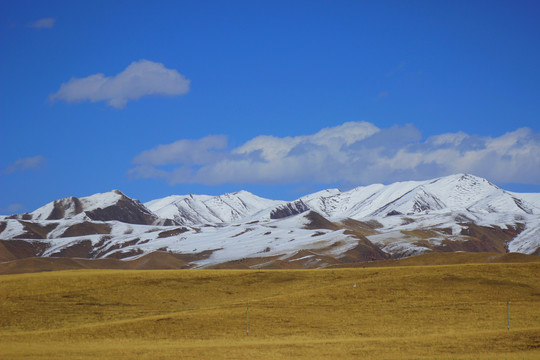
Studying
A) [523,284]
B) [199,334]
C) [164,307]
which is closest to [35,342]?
[199,334]

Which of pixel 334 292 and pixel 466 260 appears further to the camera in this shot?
pixel 466 260

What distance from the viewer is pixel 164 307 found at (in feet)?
225

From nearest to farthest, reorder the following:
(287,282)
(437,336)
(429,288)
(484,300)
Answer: (437,336)
(484,300)
(429,288)
(287,282)

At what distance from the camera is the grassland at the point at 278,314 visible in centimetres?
4650

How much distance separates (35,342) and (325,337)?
2295cm

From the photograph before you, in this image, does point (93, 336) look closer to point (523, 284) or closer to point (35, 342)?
point (35, 342)

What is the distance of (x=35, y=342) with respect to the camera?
170ft

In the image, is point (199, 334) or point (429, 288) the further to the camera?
point (429, 288)

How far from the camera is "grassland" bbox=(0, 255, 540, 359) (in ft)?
153

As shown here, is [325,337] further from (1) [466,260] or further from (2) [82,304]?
(1) [466,260]

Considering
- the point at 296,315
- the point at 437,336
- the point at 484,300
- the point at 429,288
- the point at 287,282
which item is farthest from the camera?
the point at 287,282

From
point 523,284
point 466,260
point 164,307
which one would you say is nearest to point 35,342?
point 164,307

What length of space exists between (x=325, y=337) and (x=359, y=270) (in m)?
32.9

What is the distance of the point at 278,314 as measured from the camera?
62000 millimetres
